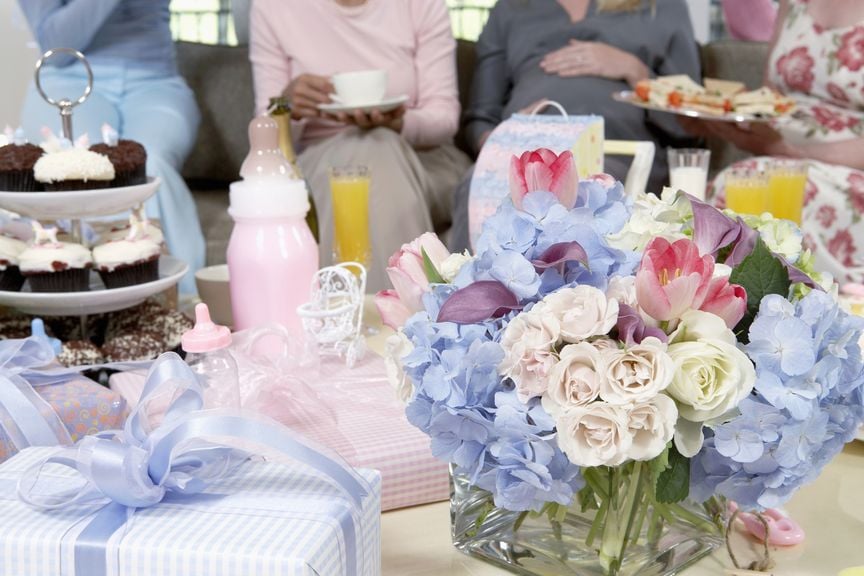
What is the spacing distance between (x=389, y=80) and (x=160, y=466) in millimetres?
2561

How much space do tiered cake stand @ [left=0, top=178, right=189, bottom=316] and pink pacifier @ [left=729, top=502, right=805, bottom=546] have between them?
0.80 metres

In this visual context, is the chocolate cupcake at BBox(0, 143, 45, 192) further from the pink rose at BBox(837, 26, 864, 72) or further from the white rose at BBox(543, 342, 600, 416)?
the pink rose at BBox(837, 26, 864, 72)

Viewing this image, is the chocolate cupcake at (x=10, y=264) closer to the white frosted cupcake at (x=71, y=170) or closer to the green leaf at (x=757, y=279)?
the white frosted cupcake at (x=71, y=170)

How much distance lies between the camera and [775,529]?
0.90 m

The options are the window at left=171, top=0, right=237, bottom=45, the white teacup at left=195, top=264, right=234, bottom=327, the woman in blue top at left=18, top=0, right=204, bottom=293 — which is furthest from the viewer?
the window at left=171, top=0, right=237, bottom=45

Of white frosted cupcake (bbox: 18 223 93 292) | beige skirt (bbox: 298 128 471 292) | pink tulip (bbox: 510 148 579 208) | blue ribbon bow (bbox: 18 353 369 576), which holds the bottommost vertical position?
beige skirt (bbox: 298 128 471 292)

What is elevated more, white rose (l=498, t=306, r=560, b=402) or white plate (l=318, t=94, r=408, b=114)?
white rose (l=498, t=306, r=560, b=402)

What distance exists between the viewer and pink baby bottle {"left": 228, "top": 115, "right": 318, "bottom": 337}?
53.2 inches

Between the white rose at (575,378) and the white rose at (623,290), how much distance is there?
0.18ft

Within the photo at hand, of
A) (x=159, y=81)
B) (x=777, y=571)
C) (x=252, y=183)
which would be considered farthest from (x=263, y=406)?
(x=159, y=81)

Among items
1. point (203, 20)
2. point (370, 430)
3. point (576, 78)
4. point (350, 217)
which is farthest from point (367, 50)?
point (370, 430)

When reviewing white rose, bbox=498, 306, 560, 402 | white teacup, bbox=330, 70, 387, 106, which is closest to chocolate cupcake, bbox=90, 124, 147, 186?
white rose, bbox=498, 306, 560, 402

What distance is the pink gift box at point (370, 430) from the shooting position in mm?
980

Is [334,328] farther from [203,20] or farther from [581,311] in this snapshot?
[203,20]
